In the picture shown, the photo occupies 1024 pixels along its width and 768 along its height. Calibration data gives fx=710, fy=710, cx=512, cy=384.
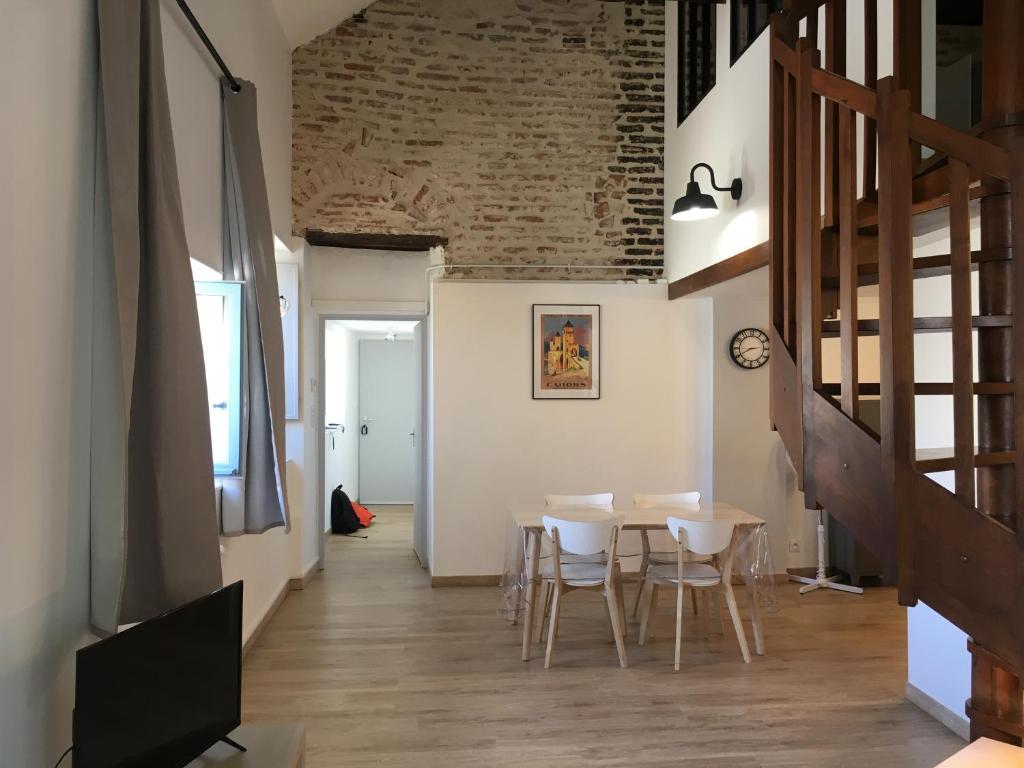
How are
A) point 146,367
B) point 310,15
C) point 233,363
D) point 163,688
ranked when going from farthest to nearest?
1. point 310,15
2. point 233,363
3. point 146,367
4. point 163,688

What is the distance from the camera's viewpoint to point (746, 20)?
14.6 ft

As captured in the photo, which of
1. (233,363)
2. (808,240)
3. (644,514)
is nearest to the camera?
(808,240)

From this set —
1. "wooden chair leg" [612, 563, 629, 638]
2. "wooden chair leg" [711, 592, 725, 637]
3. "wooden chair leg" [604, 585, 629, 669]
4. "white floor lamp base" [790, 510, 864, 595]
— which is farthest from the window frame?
"white floor lamp base" [790, 510, 864, 595]

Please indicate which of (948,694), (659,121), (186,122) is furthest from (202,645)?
(659,121)

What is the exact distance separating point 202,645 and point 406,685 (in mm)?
1733

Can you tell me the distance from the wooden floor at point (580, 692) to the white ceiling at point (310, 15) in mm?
4002

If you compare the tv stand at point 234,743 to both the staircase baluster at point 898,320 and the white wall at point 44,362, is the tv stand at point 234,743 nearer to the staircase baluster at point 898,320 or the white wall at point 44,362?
the white wall at point 44,362

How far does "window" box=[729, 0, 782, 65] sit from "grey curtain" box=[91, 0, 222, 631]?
341 centimetres

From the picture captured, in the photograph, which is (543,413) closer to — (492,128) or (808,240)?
(492,128)

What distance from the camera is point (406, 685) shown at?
3604 mm

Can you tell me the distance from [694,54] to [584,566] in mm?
3759

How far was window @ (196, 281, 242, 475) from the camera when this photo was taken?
314cm

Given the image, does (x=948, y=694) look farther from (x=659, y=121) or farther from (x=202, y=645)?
(x=659, y=121)

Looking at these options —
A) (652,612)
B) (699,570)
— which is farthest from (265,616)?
(699,570)
